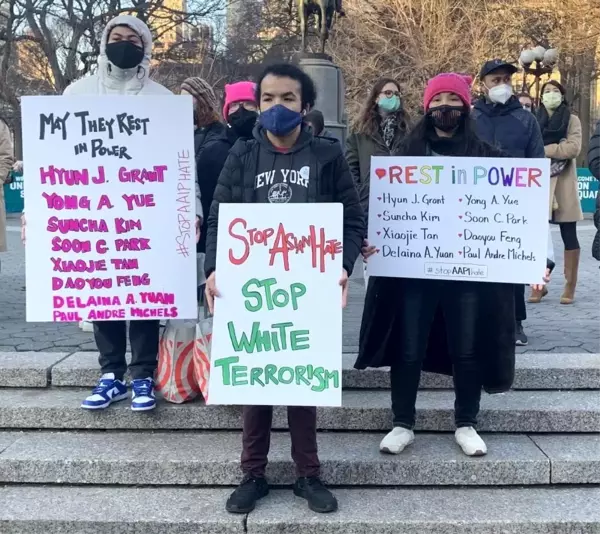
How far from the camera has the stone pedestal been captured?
973 cm

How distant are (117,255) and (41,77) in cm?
2881

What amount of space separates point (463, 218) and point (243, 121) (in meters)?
1.38

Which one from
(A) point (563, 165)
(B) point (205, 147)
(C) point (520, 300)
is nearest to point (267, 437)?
(B) point (205, 147)

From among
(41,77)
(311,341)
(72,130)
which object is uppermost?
(41,77)

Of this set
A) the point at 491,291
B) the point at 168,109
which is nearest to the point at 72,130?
the point at 168,109

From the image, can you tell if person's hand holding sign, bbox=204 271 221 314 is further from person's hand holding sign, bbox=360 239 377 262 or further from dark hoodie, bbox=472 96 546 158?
dark hoodie, bbox=472 96 546 158

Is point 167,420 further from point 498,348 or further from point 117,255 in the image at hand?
point 498,348

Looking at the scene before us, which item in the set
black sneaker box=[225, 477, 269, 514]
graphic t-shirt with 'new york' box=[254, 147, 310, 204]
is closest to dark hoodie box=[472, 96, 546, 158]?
graphic t-shirt with 'new york' box=[254, 147, 310, 204]

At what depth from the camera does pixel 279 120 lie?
3.08m

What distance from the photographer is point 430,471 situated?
353 cm

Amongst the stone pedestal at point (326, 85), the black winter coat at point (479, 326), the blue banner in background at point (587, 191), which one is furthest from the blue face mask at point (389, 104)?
the blue banner in background at point (587, 191)

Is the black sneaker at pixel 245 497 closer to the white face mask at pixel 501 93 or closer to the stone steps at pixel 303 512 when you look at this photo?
the stone steps at pixel 303 512

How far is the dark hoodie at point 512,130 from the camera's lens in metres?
4.33

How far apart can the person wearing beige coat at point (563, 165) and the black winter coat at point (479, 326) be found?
9.73ft
